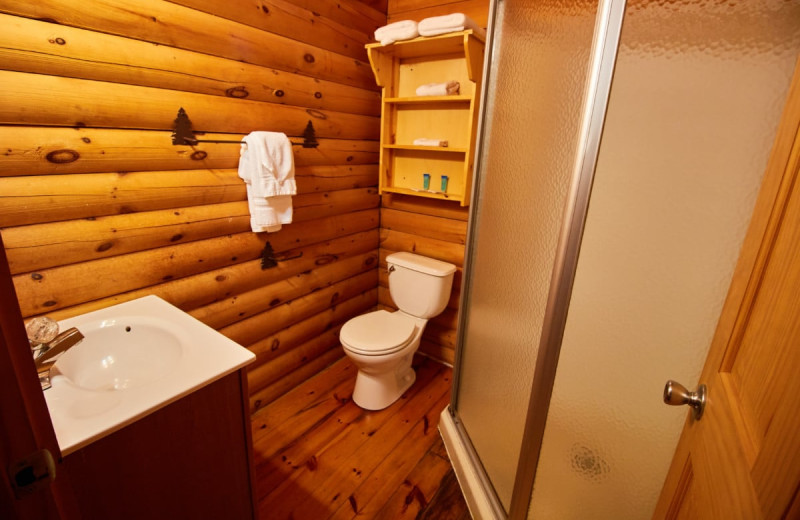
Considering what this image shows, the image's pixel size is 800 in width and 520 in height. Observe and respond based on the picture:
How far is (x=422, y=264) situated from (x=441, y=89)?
3.07 ft

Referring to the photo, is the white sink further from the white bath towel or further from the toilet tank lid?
the white bath towel

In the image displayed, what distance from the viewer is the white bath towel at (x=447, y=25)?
1728 millimetres

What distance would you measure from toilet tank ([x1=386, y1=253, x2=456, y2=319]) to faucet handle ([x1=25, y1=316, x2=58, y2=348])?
1519mm

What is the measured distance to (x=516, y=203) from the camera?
1.26 m

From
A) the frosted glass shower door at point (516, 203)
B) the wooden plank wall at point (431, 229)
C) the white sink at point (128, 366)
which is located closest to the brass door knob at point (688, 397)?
the frosted glass shower door at point (516, 203)

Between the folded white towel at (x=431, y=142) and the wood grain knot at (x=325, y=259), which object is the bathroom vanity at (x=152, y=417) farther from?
the folded white towel at (x=431, y=142)

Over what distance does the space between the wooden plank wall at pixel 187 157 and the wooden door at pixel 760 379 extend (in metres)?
1.70

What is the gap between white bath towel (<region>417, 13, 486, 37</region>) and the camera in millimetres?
1728

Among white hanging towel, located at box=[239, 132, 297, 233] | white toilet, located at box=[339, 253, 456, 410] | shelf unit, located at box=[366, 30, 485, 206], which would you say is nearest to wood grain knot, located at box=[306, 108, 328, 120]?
white hanging towel, located at box=[239, 132, 297, 233]

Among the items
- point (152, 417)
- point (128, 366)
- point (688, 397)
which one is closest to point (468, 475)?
point (688, 397)

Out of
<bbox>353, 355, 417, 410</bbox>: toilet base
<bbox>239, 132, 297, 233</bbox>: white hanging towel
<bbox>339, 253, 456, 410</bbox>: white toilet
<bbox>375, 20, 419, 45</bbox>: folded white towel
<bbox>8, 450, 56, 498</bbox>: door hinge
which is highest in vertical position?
<bbox>375, 20, 419, 45</bbox>: folded white towel

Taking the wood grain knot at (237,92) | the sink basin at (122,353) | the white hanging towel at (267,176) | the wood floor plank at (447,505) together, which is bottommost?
the wood floor plank at (447,505)

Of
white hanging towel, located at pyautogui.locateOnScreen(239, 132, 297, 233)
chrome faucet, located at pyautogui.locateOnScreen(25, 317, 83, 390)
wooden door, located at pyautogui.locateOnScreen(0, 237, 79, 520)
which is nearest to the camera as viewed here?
wooden door, located at pyautogui.locateOnScreen(0, 237, 79, 520)

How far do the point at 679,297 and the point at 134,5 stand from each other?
189 cm
